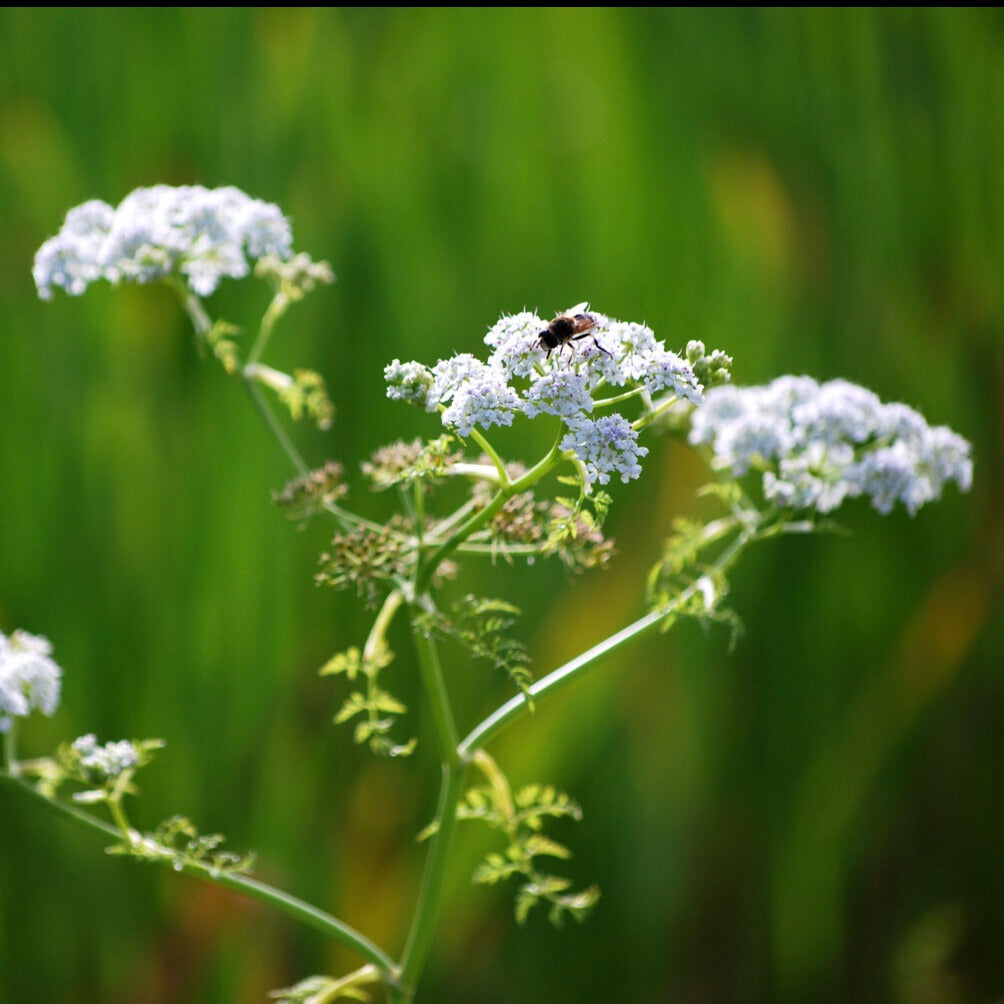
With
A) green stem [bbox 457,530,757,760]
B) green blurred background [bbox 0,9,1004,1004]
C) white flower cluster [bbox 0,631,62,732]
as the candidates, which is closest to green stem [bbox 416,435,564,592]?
green stem [bbox 457,530,757,760]

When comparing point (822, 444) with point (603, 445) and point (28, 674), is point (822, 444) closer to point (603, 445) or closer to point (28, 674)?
point (603, 445)

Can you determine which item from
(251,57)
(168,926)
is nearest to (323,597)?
(168,926)

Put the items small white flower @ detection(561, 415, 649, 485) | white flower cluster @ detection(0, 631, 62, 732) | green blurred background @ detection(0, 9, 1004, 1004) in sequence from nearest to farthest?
small white flower @ detection(561, 415, 649, 485), white flower cluster @ detection(0, 631, 62, 732), green blurred background @ detection(0, 9, 1004, 1004)

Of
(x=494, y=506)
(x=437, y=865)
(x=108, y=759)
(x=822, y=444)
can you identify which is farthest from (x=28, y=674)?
(x=822, y=444)

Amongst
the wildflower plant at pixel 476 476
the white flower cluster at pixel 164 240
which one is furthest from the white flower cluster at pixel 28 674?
the white flower cluster at pixel 164 240

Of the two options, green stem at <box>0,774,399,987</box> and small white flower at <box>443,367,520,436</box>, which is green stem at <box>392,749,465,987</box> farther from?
small white flower at <box>443,367,520,436</box>

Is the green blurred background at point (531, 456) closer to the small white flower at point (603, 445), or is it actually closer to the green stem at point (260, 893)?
the green stem at point (260, 893)
